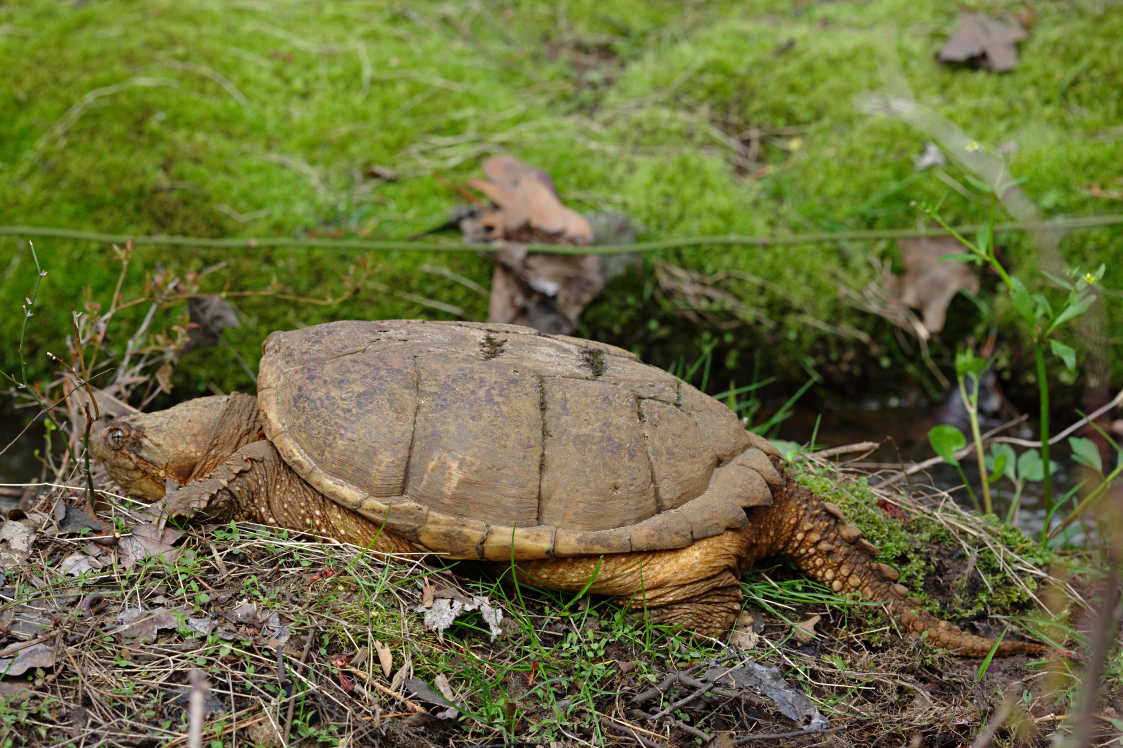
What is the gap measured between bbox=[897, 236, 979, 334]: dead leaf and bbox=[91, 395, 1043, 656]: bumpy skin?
2240mm

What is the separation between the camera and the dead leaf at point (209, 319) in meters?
4.17

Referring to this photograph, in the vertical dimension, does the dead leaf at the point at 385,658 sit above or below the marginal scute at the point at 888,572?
above

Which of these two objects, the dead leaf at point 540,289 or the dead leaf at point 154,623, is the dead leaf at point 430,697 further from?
the dead leaf at point 540,289

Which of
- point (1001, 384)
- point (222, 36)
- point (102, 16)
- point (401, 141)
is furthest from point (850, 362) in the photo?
point (102, 16)

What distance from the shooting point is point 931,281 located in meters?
5.05

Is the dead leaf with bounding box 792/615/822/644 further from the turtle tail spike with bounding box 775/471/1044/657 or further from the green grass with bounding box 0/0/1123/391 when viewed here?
the green grass with bounding box 0/0/1123/391

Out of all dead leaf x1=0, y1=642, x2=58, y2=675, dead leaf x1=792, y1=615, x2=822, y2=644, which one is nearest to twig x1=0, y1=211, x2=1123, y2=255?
dead leaf x1=792, y1=615, x2=822, y2=644

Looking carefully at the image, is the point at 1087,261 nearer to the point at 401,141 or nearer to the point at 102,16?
the point at 401,141

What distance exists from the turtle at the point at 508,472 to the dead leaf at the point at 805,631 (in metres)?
0.18

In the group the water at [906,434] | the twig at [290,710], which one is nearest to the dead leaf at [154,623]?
the twig at [290,710]

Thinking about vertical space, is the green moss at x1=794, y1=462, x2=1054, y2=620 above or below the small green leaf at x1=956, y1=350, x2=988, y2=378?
below

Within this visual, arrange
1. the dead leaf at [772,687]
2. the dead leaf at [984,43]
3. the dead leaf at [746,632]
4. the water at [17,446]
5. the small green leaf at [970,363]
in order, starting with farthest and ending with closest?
the dead leaf at [984,43], the water at [17,446], the small green leaf at [970,363], the dead leaf at [746,632], the dead leaf at [772,687]

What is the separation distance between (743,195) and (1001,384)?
6.05 feet

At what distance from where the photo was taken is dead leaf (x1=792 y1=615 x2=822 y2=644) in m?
3.08
